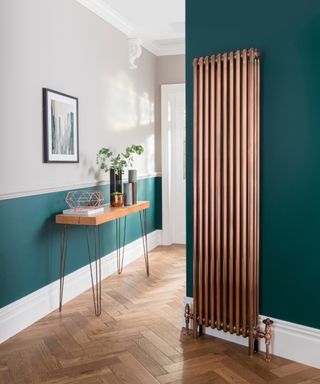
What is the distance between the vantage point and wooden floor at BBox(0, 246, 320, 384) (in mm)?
2410

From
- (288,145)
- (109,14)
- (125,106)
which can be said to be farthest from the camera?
(125,106)

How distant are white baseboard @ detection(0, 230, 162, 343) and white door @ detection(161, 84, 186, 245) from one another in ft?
5.00

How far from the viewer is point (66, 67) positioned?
3641mm

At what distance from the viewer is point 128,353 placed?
2703 mm

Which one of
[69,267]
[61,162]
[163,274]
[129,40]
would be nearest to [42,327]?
[69,267]

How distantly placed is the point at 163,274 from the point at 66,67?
2246mm

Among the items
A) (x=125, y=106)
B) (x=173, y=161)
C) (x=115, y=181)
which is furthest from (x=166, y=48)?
(x=115, y=181)

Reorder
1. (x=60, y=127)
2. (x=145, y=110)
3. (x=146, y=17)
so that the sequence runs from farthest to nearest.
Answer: (x=145, y=110) < (x=146, y=17) < (x=60, y=127)

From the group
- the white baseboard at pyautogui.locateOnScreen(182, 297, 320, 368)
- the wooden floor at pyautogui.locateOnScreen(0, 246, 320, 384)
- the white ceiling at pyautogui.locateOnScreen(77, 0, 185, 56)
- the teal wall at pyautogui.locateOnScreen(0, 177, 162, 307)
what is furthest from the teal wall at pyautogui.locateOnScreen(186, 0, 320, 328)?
the teal wall at pyautogui.locateOnScreen(0, 177, 162, 307)

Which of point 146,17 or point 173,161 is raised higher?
point 146,17

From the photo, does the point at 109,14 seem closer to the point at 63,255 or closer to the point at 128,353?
the point at 63,255

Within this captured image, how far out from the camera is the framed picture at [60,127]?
3.35 metres

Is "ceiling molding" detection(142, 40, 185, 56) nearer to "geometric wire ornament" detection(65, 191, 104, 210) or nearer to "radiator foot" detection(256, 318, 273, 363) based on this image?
"geometric wire ornament" detection(65, 191, 104, 210)

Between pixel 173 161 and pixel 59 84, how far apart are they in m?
2.64
